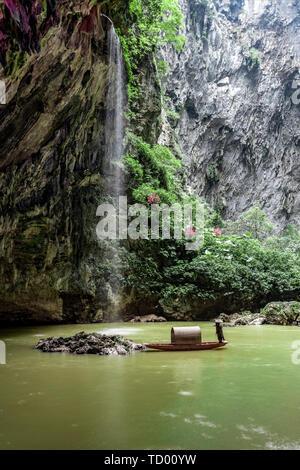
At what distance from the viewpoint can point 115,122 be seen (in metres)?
11.4

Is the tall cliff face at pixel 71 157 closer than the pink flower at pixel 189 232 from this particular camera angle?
Yes

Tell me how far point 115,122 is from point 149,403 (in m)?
10.0

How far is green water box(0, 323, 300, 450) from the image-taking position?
2.07 m

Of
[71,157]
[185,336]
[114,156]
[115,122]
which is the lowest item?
[185,336]

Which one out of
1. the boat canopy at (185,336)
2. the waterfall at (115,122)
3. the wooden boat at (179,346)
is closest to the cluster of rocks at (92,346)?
the wooden boat at (179,346)

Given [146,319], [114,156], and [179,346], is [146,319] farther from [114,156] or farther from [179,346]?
[179,346]

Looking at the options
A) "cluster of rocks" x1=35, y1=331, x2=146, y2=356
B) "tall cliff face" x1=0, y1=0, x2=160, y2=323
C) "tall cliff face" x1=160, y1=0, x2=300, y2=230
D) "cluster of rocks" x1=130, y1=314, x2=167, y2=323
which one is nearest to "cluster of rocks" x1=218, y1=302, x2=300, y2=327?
"cluster of rocks" x1=130, y1=314, x2=167, y2=323

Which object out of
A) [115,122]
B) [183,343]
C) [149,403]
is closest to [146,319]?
[183,343]

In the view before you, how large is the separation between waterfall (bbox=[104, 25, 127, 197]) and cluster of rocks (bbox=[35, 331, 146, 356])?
21.9 ft

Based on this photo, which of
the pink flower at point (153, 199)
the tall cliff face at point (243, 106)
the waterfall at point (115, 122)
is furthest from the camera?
the tall cliff face at point (243, 106)

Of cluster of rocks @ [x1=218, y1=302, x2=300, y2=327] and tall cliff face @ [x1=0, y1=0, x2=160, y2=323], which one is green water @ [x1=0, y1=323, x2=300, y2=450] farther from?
cluster of rocks @ [x1=218, y1=302, x2=300, y2=327]

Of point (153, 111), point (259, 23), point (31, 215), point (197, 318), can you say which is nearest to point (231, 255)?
point (197, 318)

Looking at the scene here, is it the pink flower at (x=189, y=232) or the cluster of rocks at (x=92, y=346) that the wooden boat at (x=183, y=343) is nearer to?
the cluster of rocks at (x=92, y=346)

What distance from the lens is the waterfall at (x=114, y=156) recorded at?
33.9ft
